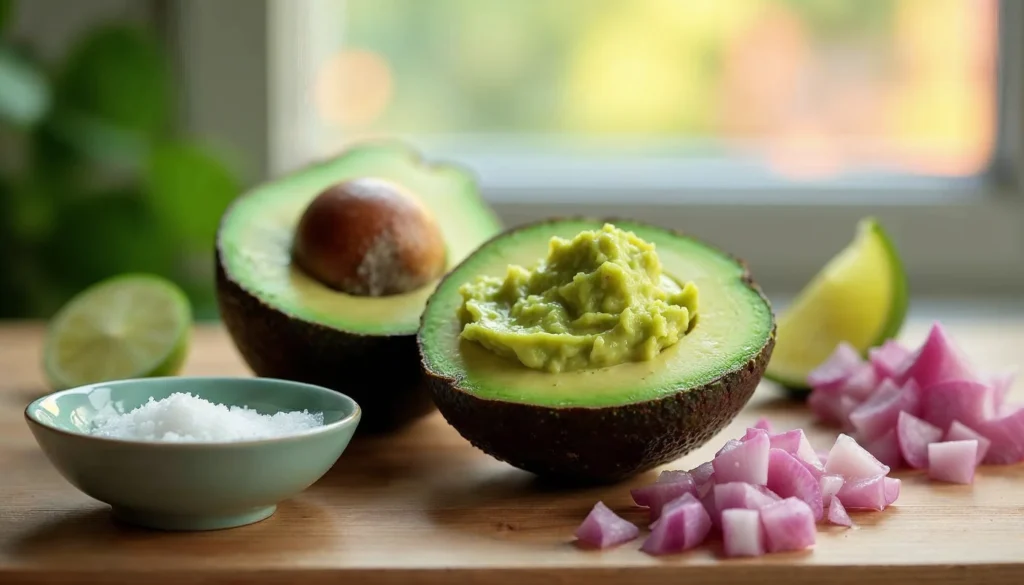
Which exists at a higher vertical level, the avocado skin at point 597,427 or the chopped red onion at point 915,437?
the avocado skin at point 597,427

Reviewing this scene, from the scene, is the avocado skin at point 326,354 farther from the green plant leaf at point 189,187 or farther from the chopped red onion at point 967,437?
the green plant leaf at point 189,187

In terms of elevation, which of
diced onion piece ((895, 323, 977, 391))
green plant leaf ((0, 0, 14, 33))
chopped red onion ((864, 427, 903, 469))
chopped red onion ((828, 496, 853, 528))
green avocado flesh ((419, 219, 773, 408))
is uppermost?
green plant leaf ((0, 0, 14, 33))

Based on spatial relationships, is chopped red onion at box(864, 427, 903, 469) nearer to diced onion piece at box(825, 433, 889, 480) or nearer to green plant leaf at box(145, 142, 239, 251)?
diced onion piece at box(825, 433, 889, 480)

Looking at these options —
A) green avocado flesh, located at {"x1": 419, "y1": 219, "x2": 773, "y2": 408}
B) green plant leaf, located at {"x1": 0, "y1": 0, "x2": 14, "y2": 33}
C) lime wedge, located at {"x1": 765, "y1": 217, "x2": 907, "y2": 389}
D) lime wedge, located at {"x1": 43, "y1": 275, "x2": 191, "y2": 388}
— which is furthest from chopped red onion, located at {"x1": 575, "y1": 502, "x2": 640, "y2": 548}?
green plant leaf, located at {"x1": 0, "y1": 0, "x2": 14, "y2": 33}

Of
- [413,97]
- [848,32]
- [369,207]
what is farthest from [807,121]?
[369,207]

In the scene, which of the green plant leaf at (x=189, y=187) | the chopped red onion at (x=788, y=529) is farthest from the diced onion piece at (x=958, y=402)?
the green plant leaf at (x=189, y=187)

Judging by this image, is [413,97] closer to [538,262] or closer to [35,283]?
[35,283]
